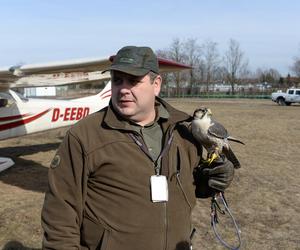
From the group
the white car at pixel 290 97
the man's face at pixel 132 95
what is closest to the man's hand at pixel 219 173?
the man's face at pixel 132 95

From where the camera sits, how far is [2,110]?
377 inches

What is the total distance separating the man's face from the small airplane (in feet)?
18.0

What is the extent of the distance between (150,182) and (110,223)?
0.26 m

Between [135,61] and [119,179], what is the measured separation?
550 millimetres

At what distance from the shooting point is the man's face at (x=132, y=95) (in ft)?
6.93

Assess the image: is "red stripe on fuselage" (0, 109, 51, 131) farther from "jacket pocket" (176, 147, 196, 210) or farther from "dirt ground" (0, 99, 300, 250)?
"jacket pocket" (176, 147, 196, 210)

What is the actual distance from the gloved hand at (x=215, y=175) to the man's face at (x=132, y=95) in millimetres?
438

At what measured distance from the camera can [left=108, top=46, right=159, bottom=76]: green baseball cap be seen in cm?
207

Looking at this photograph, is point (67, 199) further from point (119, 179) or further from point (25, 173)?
point (25, 173)

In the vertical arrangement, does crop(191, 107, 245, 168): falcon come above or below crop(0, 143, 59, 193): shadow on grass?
above

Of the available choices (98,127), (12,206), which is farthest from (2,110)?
(98,127)

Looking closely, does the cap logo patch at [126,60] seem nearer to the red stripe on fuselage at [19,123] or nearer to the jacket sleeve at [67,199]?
the jacket sleeve at [67,199]

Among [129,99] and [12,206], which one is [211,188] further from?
[12,206]

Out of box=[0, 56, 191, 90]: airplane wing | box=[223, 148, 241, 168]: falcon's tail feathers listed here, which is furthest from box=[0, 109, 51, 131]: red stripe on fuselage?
box=[223, 148, 241, 168]: falcon's tail feathers
